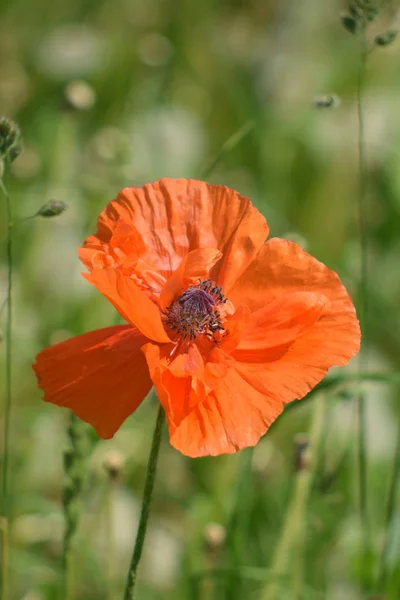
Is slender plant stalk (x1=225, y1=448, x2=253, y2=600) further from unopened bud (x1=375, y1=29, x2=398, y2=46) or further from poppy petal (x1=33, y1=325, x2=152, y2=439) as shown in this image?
unopened bud (x1=375, y1=29, x2=398, y2=46)

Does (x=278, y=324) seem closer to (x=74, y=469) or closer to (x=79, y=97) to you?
(x=74, y=469)

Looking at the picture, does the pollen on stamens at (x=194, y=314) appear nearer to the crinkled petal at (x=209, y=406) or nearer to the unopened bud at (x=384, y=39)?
the crinkled petal at (x=209, y=406)

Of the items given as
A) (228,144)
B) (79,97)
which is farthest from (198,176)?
(228,144)

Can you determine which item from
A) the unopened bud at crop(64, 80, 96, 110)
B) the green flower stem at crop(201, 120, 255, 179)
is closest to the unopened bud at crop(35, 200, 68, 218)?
the green flower stem at crop(201, 120, 255, 179)

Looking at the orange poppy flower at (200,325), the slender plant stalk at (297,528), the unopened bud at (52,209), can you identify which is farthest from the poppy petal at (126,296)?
the slender plant stalk at (297,528)

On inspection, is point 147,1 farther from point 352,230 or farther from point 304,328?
point 304,328

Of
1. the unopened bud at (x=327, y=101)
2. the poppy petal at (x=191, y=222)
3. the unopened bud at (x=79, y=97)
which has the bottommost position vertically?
the poppy petal at (x=191, y=222)

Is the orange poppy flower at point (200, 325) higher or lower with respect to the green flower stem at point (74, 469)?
higher
